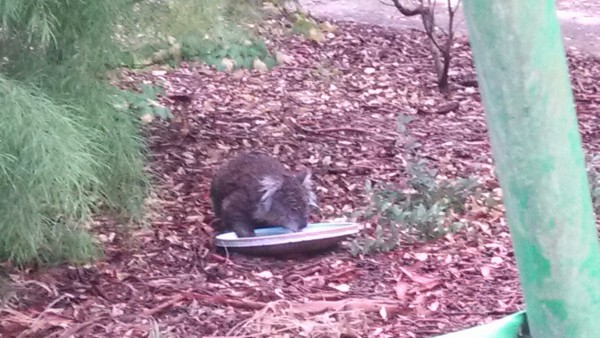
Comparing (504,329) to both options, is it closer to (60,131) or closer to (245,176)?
(60,131)

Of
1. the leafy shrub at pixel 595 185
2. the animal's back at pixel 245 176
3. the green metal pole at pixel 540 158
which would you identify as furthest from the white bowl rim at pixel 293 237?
the green metal pole at pixel 540 158

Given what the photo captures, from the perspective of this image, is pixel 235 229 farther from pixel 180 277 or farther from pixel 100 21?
pixel 100 21

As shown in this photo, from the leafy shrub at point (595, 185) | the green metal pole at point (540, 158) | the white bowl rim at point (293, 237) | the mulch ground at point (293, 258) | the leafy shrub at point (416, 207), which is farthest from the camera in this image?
the leafy shrub at point (595, 185)

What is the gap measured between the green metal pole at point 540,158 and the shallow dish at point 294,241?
8.73ft

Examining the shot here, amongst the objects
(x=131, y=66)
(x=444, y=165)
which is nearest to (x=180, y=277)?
(x=131, y=66)

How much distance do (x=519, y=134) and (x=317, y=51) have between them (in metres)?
6.97

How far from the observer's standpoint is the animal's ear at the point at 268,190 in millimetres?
4246

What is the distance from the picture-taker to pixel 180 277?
3848mm

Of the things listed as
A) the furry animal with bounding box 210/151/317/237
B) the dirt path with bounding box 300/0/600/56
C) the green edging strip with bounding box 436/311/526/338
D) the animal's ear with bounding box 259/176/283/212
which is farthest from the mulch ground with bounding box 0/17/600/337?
the dirt path with bounding box 300/0/600/56

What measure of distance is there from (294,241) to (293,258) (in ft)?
0.48

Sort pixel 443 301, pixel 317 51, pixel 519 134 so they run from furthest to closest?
pixel 317 51 → pixel 443 301 → pixel 519 134

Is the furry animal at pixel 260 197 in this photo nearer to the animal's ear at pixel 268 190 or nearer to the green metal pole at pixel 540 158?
the animal's ear at pixel 268 190

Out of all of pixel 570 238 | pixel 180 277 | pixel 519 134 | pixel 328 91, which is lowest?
pixel 180 277

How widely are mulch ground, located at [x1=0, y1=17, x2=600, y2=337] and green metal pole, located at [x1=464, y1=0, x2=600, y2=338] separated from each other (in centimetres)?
192
